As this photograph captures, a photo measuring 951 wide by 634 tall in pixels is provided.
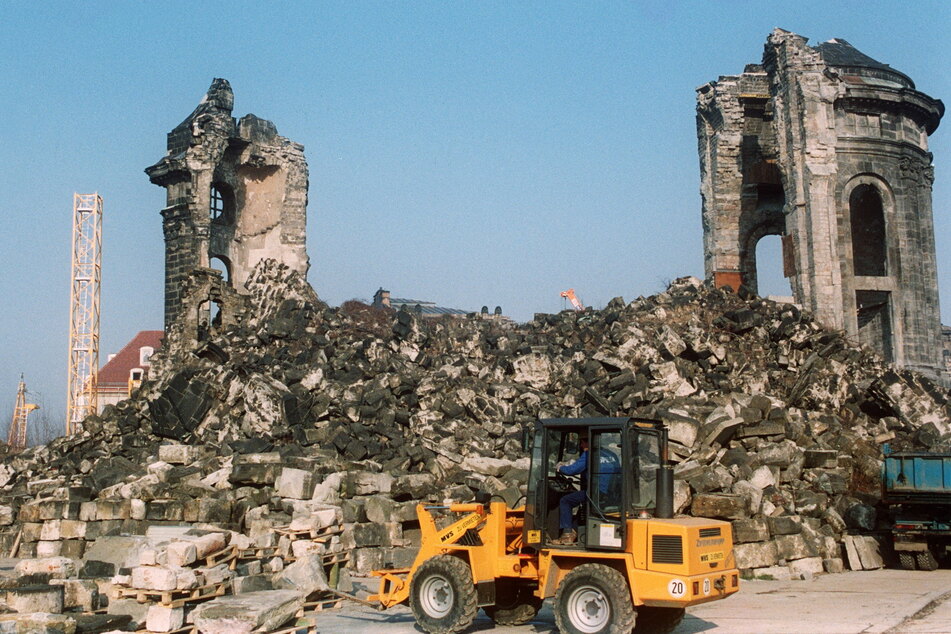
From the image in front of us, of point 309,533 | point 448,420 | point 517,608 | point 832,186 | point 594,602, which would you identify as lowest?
point 517,608

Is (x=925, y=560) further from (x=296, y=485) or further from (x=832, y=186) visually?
(x=832, y=186)

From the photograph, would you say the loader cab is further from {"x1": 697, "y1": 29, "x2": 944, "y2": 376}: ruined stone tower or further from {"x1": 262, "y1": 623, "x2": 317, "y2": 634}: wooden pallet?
{"x1": 697, "y1": 29, "x2": 944, "y2": 376}: ruined stone tower

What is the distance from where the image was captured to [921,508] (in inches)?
508

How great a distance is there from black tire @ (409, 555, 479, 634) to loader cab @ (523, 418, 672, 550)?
24.5 inches

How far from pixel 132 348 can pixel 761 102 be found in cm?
4046

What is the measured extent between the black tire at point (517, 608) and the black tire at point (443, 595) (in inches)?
21.4

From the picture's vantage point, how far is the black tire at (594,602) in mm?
7266

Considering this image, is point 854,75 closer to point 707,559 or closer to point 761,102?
point 761,102

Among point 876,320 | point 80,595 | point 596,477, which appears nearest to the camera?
point 596,477

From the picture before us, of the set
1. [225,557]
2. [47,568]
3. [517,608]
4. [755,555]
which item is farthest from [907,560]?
[47,568]

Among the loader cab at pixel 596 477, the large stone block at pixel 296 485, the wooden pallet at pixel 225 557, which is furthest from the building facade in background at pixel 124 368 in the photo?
the loader cab at pixel 596 477

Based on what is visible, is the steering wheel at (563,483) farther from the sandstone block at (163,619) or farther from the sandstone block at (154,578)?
the sandstone block at (154,578)

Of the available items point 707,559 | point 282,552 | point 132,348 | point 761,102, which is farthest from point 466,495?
point 132,348

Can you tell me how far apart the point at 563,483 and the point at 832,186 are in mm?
18914
